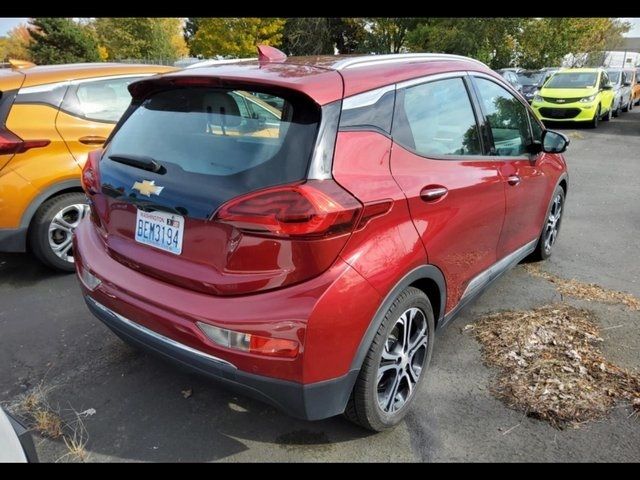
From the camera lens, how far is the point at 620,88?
1766 cm

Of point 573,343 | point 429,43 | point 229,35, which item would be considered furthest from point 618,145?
point 229,35

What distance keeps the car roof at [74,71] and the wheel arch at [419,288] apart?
2.71 m

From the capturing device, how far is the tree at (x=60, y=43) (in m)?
33.8

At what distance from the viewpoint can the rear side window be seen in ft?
14.4

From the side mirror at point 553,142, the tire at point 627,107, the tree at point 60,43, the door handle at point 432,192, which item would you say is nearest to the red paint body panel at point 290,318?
the door handle at point 432,192

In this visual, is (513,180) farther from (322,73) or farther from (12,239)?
(12,239)

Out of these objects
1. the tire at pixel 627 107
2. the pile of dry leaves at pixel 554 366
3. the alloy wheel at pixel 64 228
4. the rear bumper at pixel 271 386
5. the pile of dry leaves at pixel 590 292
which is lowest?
the tire at pixel 627 107

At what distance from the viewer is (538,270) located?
4.45m

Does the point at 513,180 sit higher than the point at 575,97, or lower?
higher

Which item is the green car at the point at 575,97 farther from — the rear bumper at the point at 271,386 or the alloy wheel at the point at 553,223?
the rear bumper at the point at 271,386

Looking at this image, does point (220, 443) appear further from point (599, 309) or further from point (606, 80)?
point (606, 80)

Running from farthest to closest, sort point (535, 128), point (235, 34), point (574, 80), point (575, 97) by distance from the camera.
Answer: point (235, 34) < point (574, 80) < point (575, 97) < point (535, 128)

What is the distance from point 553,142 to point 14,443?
12.2 feet

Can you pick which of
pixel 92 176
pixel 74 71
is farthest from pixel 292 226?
pixel 74 71
